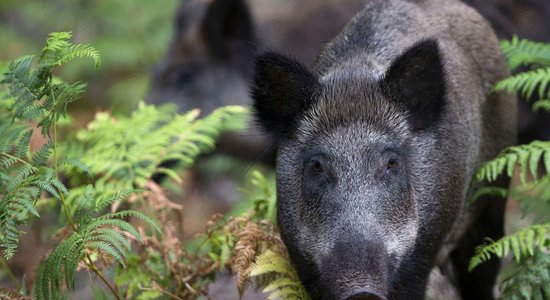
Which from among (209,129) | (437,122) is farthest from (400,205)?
(209,129)

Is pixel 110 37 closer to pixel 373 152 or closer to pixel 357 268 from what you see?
pixel 373 152

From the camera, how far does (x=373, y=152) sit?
16.6 ft

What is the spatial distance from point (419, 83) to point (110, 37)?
34.6 feet

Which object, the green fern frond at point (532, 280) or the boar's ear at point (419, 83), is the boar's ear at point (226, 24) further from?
the green fern frond at point (532, 280)

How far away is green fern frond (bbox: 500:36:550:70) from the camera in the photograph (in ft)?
22.0

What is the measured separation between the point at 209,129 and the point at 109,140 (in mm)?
743

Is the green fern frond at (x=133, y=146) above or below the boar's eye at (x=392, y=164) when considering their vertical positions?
above

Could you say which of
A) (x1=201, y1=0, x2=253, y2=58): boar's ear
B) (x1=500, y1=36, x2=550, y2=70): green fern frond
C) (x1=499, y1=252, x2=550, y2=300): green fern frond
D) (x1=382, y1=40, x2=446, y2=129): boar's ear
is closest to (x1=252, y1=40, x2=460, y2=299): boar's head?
(x1=382, y1=40, x2=446, y2=129): boar's ear

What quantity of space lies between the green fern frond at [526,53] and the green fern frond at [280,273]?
8.45 feet

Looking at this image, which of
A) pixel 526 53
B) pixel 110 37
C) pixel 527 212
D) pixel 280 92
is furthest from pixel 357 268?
pixel 110 37

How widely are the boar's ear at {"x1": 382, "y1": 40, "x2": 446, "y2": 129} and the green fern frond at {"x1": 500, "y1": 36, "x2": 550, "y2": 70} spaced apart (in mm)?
1564

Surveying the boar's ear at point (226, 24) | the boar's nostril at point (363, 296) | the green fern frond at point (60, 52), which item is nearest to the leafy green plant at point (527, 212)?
the boar's nostril at point (363, 296)

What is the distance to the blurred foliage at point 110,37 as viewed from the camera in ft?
48.6

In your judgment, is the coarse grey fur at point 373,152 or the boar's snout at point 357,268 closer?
the boar's snout at point 357,268
